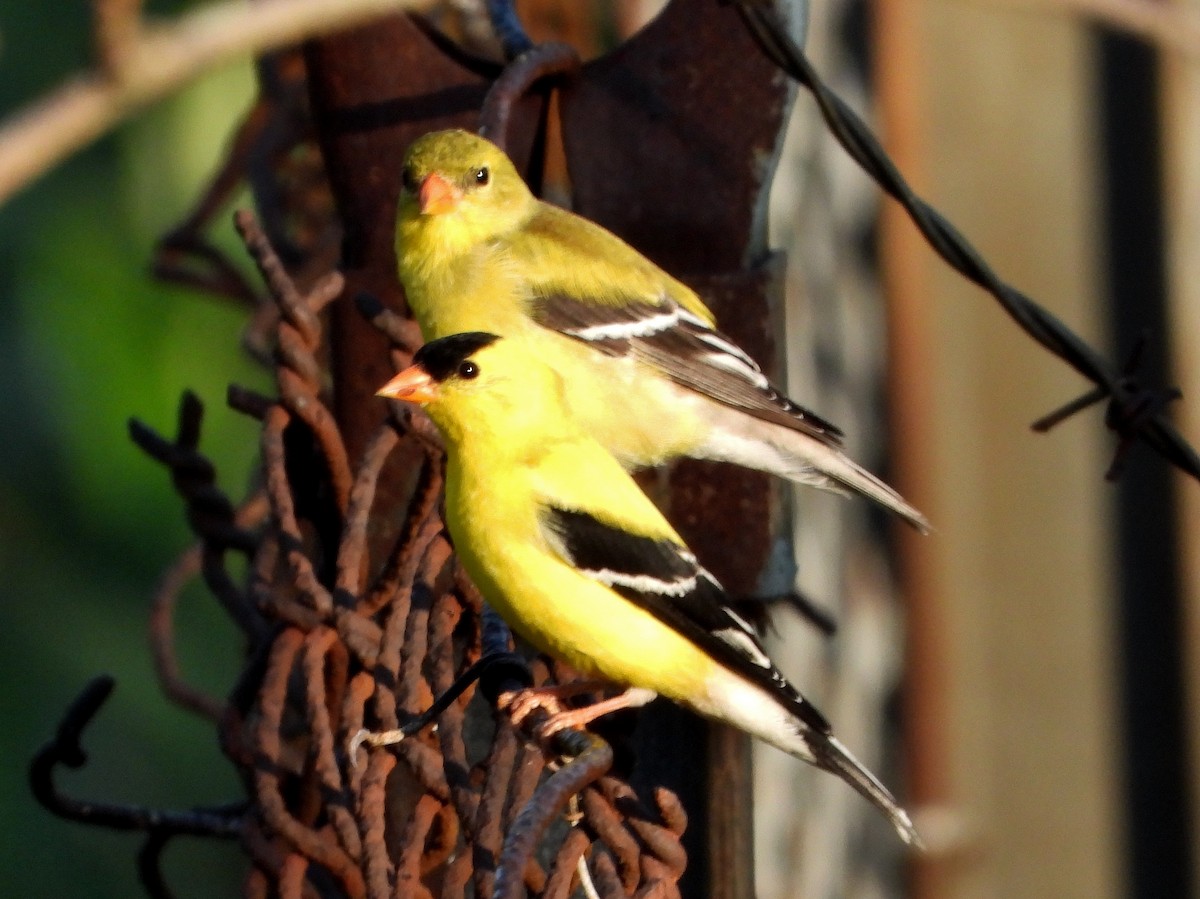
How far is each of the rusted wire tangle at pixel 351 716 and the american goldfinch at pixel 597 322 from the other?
2.00 ft

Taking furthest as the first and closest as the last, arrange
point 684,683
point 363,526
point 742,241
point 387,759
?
point 742,241, point 684,683, point 363,526, point 387,759

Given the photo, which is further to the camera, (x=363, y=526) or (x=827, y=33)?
(x=827, y=33)

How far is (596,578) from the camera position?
2207 mm

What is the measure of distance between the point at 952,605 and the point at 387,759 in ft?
14.7

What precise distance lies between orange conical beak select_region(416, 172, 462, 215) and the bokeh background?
2.82 m

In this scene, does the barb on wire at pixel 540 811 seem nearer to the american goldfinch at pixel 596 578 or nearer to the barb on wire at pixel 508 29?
the american goldfinch at pixel 596 578

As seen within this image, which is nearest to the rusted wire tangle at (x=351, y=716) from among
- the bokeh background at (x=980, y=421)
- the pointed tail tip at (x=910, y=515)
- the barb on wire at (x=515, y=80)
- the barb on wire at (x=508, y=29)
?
the barb on wire at (x=515, y=80)

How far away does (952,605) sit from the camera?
19.6 ft

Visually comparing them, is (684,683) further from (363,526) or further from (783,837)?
(783,837)

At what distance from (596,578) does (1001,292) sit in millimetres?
650

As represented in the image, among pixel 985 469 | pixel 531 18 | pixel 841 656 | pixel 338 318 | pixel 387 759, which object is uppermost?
pixel 531 18

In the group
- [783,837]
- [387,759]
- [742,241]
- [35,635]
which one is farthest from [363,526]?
[35,635]

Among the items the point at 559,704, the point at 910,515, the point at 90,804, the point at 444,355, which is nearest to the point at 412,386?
the point at 444,355

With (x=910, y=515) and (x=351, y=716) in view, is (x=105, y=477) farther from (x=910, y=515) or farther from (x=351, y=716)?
(x=351, y=716)
